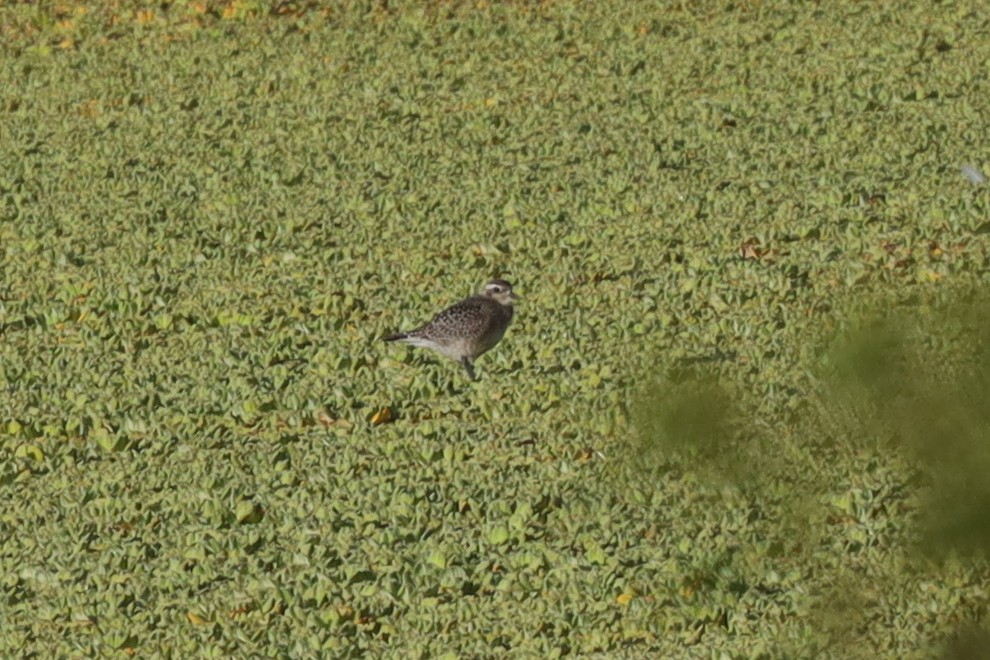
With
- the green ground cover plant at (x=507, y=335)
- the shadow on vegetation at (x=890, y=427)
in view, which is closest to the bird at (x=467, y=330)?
the green ground cover plant at (x=507, y=335)

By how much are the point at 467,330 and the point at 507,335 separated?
2.55ft

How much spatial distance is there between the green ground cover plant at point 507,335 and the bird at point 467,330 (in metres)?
0.18

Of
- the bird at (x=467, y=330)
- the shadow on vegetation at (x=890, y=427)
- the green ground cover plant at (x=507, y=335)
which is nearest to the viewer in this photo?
the shadow on vegetation at (x=890, y=427)

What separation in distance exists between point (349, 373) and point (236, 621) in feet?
9.91

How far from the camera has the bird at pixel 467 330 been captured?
35.3 ft

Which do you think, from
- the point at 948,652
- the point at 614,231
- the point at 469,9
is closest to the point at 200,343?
the point at 614,231

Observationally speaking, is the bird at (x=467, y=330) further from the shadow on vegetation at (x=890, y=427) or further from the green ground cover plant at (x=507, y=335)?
the shadow on vegetation at (x=890, y=427)

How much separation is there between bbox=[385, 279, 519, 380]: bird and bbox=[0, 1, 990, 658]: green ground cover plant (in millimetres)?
179

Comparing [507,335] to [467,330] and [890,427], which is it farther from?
[890,427]

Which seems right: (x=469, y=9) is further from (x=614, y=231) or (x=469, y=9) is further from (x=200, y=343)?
(x=200, y=343)

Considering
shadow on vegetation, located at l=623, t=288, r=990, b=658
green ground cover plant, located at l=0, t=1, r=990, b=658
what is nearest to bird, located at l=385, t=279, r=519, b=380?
green ground cover plant, located at l=0, t=1, r=990, b=658

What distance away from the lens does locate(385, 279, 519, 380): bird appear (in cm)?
1075

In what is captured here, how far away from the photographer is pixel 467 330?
10734 mm

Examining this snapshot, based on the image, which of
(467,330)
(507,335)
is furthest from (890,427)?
(507,335)
